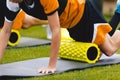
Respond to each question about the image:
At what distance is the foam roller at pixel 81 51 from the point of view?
4102 millimetres

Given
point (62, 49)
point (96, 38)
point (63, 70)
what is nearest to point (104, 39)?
point (96, 38)

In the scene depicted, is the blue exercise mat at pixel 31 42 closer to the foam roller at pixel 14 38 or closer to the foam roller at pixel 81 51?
the foam roller at pixel 14 38

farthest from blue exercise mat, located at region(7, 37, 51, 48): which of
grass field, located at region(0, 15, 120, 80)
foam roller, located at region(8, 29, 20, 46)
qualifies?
grass field, located at region(0, 15, 120, 80)

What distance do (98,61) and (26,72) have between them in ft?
2.96

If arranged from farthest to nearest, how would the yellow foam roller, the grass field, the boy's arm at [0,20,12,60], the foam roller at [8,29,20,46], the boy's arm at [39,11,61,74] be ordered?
1. the foam roller at [8,29,20,46]
2. the yellow foam roller
3. the boy's arm at [0,20,12,60]
4. the boy's arm at [39,11,61,74]
5. the grass field

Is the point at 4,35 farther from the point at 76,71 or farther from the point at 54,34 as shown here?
the point at 76,71

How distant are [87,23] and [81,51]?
28cm

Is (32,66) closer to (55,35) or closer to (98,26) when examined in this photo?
(55,35)

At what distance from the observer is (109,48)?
430 centimetres

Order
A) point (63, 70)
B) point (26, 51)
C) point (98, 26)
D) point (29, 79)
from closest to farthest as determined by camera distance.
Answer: point (29, 79)
point (63, 70)
point (98, 26)
point (26, 51)

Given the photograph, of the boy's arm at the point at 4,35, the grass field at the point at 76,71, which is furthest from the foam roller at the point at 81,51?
the boy's arm at the point at 4,35

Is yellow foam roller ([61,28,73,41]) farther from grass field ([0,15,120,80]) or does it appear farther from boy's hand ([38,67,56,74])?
boy's hand ([38,67,56,74])

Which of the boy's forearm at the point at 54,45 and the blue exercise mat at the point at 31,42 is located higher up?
the boy's forearm at the point at 54,45

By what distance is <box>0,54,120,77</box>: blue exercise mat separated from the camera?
3.53 m
